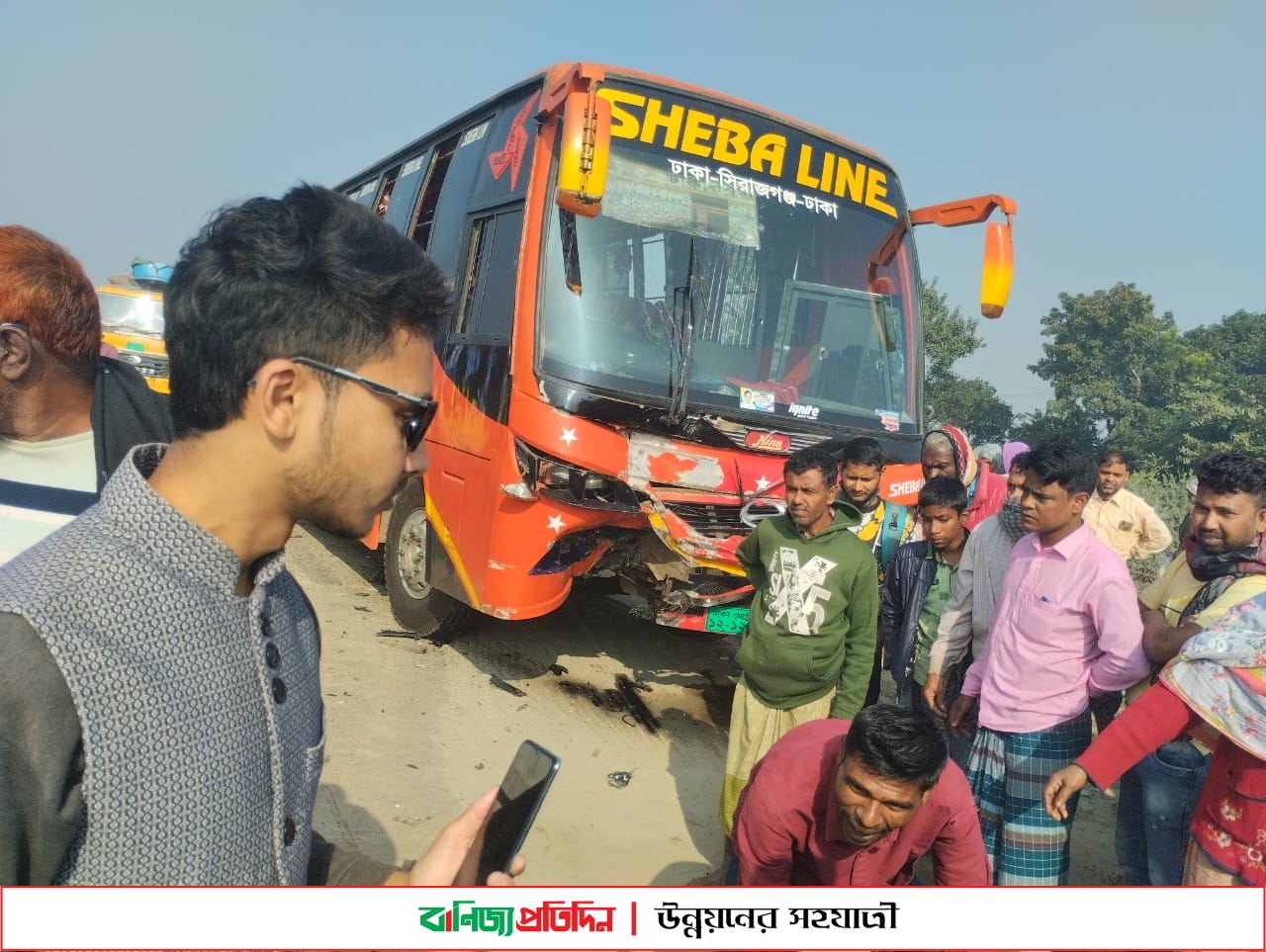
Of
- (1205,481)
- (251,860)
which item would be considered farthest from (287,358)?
(1205,481)

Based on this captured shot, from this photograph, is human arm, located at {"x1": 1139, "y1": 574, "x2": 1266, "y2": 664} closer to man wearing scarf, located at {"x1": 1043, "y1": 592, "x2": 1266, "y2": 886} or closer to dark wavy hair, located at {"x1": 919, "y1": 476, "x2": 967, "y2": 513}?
man wearing scarf, located at {"x1": 1043, "y1": 592, "x2": 1266, "y2": 886}

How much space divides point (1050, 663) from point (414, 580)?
429cm

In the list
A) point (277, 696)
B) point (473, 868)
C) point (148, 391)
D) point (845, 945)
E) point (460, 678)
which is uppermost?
point (148, 391)

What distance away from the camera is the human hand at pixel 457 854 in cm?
135

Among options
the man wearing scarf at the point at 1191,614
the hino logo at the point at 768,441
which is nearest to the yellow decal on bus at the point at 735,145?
the hino logo at the point at 768,441

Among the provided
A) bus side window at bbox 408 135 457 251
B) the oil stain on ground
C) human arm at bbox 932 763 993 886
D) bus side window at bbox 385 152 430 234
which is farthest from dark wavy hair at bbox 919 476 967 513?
bus side window at bbox 385 152 430 234

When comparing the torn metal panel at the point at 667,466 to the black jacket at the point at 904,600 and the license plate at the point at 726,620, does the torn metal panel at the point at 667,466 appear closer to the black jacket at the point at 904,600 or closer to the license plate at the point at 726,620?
the license plate at the point at 726,620

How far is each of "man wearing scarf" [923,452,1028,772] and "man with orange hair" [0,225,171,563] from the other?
3249mm

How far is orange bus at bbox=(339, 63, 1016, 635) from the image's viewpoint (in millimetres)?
4734

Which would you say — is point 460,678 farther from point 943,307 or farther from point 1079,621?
point 943,307

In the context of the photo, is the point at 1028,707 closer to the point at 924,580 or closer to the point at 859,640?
the point at 859,640

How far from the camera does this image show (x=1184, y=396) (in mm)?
25922

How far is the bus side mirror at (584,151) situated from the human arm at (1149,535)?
4.23m

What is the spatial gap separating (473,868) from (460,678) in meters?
4.36
